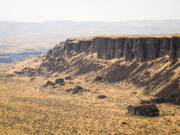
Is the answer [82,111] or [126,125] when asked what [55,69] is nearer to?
[82,111]

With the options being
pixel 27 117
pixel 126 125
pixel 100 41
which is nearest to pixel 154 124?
pixel 126 125

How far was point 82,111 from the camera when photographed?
127ft

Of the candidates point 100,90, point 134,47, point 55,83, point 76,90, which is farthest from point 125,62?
point 55,83

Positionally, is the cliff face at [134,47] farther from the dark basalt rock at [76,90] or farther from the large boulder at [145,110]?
the large boulder at [145,110]

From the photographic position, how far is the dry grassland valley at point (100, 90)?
1192 inches

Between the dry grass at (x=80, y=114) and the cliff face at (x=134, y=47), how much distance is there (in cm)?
760

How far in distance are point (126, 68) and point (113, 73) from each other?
9.41ft

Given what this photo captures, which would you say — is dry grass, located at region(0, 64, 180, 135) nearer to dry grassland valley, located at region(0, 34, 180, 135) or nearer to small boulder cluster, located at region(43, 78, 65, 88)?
dry grassland valley, located at region(0, 34, 180, 135)

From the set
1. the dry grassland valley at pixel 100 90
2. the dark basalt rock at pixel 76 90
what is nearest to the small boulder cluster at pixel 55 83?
the dry grassland valley at pixel 100 90

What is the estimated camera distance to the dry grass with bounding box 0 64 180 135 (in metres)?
28.6

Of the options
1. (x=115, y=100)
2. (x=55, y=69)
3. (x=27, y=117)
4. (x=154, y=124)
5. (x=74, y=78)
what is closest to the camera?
(x=154, y=124)

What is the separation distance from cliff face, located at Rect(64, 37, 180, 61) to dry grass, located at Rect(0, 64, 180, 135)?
24.9 ft

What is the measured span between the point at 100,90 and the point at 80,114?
1911cm

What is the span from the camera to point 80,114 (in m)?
36.6
